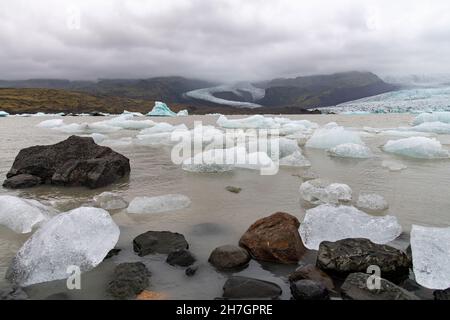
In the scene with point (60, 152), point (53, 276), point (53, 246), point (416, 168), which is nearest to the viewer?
point (53, 276)

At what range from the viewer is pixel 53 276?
316 centimetres

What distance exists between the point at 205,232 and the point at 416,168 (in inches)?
250

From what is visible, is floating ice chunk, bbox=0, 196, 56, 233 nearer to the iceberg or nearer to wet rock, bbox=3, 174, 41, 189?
wet rock, bbox=3, 174, 41, 189

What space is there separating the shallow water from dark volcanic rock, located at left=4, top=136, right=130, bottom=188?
9.7 inches

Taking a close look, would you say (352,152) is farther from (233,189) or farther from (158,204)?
(158,204)

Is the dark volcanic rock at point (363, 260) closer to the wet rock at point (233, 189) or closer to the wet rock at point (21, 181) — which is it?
the wet rock at point (233, 189)

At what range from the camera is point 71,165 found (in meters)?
6.96

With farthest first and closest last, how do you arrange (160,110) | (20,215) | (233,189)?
1. (160,110)
2. (233,189)
3. (20,215)

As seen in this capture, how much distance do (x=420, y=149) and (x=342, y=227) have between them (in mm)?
7664

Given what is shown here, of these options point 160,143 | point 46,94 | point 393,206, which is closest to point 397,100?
point 46,94

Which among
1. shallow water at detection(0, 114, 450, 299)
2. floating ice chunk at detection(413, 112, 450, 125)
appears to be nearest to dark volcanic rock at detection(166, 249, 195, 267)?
shallow water at detection(0, 114, 450, 299)

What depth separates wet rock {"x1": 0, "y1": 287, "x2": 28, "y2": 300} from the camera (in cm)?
279

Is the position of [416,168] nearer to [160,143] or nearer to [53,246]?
[53,246]

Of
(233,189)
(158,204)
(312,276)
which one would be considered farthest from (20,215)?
(312,276)
